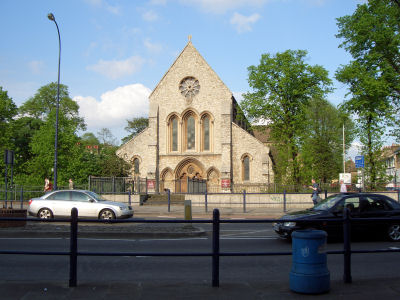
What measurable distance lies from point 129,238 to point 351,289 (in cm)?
802

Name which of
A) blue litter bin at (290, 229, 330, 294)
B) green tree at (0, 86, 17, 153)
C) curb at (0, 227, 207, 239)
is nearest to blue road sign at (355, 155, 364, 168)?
curb at (0, 227, 207, 239)

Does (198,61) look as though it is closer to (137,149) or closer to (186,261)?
(137,149)

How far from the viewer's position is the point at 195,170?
132ft

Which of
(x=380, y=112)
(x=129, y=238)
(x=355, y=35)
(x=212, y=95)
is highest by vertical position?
(x=355, y=35)

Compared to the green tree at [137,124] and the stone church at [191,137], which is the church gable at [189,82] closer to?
the stone church at [191,137]

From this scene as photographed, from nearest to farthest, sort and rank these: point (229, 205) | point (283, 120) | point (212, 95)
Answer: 1. point (229, 205)
2. point (283, 120)
3. point (212, 95)

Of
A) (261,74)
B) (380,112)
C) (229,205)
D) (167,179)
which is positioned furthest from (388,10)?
(167,179)

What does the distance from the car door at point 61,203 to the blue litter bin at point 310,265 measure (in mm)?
13869

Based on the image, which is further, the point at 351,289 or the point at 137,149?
the point at 137,149

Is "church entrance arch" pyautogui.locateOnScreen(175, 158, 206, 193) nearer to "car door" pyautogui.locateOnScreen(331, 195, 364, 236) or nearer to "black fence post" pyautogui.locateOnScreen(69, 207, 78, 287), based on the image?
"car door" pyautogui.locateOnScreen(331, 195, 364, 236)

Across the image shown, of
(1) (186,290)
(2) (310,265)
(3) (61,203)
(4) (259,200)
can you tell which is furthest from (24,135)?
(2) (310,265)

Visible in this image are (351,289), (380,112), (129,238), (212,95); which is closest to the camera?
(351,289)

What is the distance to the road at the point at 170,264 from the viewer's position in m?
7.20

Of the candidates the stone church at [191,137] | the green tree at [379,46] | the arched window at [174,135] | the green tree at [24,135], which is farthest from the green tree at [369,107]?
the green tree at [24,135]
